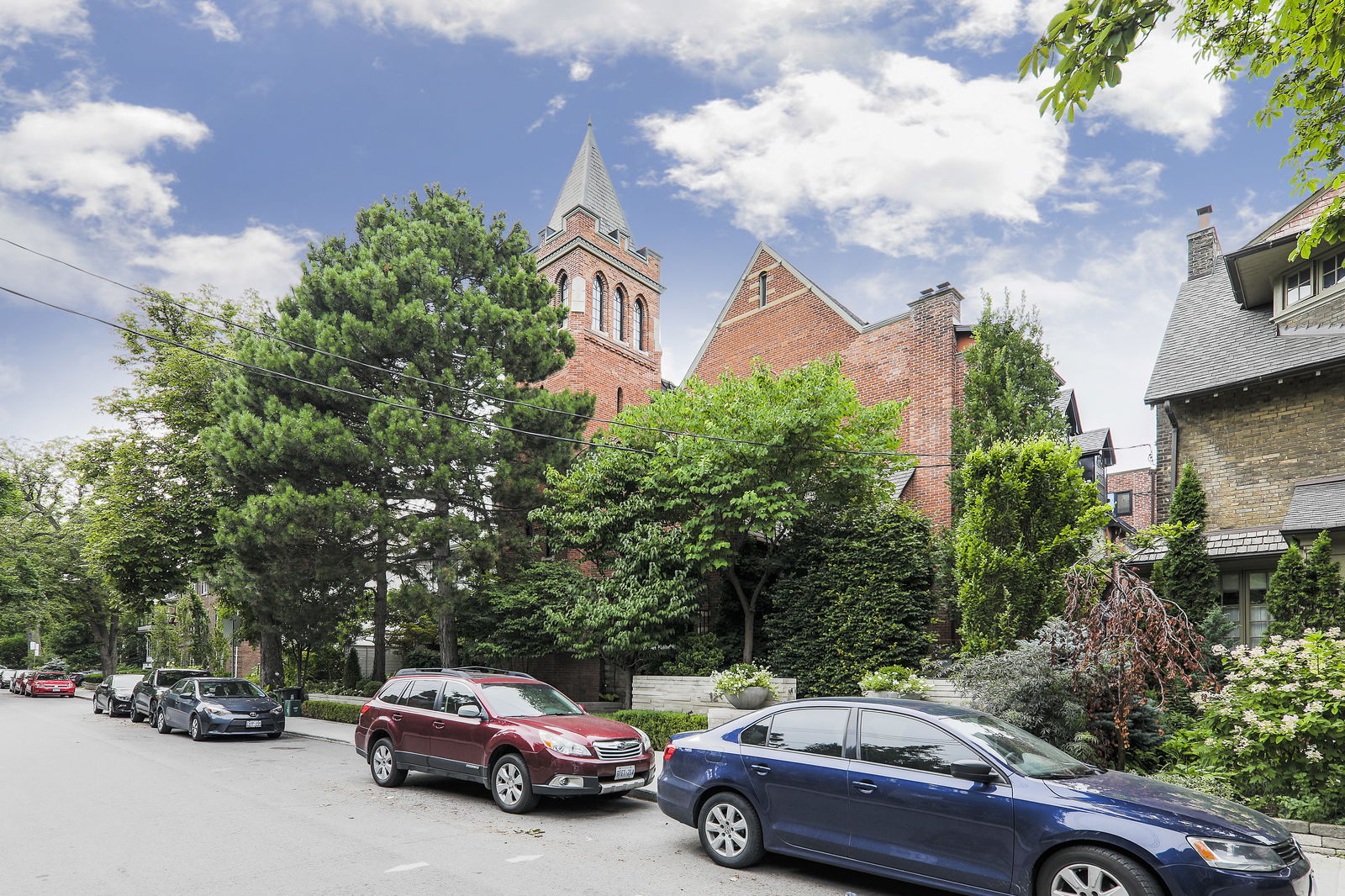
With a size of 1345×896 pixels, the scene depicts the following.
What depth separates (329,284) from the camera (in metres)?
18.4

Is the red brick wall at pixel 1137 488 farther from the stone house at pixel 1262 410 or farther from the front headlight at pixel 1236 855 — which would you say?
the front headlight at pixel 1236 855

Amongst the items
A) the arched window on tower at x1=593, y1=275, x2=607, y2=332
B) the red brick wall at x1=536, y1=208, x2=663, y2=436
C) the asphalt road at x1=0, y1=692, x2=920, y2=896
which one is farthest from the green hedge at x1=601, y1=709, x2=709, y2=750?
the arched window on tower at x1=593, y1=275, x2=607, y2=332

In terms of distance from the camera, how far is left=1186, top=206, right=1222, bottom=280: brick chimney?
18.7m

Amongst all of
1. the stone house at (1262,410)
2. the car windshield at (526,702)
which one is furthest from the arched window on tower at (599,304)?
the car windshield at (526,702)

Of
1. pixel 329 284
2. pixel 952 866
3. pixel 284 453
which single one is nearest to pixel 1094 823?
pixel 952 866

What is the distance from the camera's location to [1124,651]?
32.5 ft

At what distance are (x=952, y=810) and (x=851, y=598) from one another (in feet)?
32.8

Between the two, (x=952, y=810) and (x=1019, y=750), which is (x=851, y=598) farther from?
(x=952, y=810)

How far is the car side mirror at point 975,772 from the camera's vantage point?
18.4 feet

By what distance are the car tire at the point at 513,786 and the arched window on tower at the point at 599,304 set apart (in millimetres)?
20465

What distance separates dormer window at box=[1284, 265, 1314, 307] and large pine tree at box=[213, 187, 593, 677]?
48.2ft

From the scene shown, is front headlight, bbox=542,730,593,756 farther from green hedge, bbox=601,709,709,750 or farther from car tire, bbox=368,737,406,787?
green hedge, bbox=601,709,709,750

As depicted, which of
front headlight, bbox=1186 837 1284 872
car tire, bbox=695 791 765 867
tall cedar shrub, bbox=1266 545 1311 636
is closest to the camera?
front headlight, bbox=1186 837 1284 872

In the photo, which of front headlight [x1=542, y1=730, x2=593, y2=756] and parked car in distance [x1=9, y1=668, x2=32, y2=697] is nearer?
front headlight [x1=542, y1=730, x2=593, y2=756]
